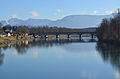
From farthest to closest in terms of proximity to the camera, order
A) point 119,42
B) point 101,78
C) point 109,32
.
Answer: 1. point 109,32
2. point 119,42
3. point 101,78

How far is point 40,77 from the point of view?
16781 mm

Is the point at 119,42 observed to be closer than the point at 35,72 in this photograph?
No

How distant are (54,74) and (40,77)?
56.4 inches

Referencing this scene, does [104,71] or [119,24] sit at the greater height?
[119,24]

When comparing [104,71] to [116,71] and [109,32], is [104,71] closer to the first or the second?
[116,71]

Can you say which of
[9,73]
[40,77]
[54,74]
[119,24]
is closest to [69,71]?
[54,74]

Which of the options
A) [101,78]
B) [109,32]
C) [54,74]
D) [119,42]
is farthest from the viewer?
[109,32]

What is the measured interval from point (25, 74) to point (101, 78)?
5585 mm

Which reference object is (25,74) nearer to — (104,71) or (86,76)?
(86,76)

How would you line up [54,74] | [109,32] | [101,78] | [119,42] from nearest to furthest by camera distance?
[101,78] → [54,74] → [119,42] → [109,32]

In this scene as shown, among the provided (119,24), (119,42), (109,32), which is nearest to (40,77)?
(119,42)

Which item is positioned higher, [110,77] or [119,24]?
[119,24]

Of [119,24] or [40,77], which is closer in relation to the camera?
[40,77]

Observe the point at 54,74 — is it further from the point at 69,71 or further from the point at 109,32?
the point at 109,32
